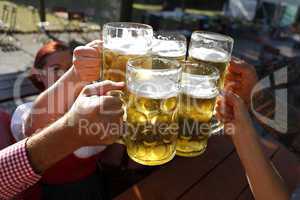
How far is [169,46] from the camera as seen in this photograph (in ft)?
3.14

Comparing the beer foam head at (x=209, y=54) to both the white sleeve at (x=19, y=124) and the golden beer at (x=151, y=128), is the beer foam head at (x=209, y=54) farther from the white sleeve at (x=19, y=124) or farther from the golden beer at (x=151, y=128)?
the white sleeve at (x=19, y=124)

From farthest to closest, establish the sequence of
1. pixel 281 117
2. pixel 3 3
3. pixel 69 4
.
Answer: pixel 69 4
pixel 3 3
pixel 281 117

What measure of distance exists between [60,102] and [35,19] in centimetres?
575

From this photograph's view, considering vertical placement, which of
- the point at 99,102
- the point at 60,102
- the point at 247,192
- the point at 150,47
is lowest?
the point at 247,192

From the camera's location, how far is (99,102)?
0.71 m

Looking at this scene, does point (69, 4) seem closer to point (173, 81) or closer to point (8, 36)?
point (8, 36)

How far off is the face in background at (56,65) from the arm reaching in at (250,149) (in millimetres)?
1293

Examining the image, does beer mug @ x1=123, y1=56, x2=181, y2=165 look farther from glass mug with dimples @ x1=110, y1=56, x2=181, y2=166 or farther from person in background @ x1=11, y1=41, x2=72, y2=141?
person in background @ x1=11, y1=41, x2=72, y2=141

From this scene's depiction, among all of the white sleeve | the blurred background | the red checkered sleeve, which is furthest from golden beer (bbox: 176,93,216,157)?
the blurred background

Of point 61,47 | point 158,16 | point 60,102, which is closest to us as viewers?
point 60,102

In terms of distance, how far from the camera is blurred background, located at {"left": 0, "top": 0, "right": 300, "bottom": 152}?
11.7ft

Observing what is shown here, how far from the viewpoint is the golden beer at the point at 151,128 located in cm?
76

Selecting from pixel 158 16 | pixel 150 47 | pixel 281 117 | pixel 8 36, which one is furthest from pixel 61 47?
pixel 158 16

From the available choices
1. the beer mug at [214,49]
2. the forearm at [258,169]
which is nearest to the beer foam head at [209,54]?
the beer mug at [214,49]
